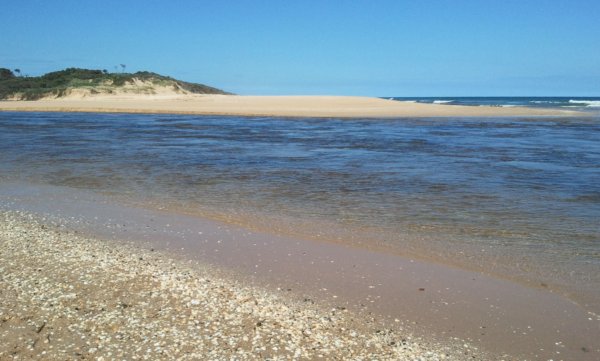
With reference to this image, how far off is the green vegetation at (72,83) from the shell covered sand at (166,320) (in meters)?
62.8

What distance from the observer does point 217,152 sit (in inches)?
635

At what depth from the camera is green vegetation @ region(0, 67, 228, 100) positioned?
210ft

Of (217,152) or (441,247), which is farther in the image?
(217,152)

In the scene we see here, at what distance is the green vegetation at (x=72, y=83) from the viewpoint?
64088mm

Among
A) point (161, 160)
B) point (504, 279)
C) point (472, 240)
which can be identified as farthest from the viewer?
point (161, 160)

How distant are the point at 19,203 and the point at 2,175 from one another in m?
3.64

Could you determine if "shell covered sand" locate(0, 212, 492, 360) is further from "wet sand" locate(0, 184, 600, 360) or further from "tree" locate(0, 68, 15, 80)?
"tree" locate(0, 68, 15, 80)

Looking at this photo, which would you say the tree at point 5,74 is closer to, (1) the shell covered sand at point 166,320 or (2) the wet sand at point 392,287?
(2) the wet sand at point 392,287

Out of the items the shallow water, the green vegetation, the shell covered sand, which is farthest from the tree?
the shell covered sand

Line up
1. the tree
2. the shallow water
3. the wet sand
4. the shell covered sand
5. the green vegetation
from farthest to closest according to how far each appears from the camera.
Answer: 1. the tree
2. the green vegetation
3. the shallow water
4. the wet sand
5. the shell covered sand

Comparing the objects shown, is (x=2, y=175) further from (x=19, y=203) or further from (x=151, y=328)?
(x=151, y=328)

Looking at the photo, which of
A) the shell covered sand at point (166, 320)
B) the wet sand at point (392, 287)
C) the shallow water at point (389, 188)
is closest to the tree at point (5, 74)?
the shallow water at point (389, 188)

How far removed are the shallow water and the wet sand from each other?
416 millimetres

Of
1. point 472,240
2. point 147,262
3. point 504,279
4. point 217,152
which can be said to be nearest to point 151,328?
point 147,262
